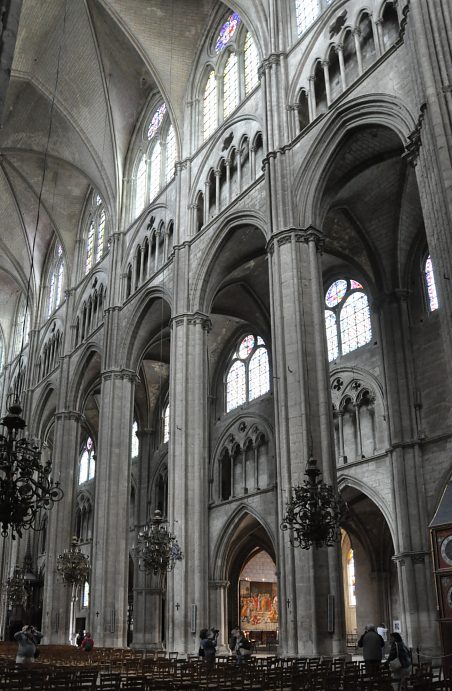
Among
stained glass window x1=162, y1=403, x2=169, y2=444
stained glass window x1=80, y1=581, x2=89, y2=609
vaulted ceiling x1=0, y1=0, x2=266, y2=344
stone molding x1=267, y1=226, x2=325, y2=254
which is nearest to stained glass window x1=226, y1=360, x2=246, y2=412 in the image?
stained glass window x1=162, y1=403, x2=169, y2=444

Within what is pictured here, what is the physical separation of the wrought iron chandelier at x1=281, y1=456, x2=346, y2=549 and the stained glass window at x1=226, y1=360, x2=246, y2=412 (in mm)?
16128

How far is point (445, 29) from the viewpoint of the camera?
44.6 ft

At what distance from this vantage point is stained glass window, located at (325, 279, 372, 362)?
78.9 feet

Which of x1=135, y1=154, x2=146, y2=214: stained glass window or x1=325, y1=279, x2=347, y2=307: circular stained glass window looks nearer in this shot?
x1=325, y1=279, x2=347, y2=307: circular stained glass window

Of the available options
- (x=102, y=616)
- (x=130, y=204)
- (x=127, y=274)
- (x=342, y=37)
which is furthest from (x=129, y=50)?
(x=102, y=616)

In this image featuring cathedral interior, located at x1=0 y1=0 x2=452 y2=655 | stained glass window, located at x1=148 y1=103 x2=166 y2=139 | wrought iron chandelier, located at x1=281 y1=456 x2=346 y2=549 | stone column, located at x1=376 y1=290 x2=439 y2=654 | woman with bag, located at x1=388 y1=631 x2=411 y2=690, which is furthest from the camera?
stained glass window, located at x1=148 y1=103 x2=166 y2=139

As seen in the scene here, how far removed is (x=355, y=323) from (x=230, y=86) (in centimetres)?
940

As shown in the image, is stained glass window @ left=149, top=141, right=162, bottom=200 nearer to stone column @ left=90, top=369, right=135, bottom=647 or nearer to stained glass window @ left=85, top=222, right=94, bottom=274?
stained glass window @ left=85, top=222, right=94, bottom=274

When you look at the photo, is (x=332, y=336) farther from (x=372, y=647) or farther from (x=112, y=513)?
(x=372, y=647)

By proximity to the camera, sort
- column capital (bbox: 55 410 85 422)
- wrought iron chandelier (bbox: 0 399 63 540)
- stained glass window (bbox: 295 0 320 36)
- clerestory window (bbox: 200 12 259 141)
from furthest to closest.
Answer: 1. column capital (bbox: 55 410 85 422)
2. clerestory window (bbox: 200 12 259 141)
3. stained glass window (bbox: 295 0 320 36)
4. wrought iron chandelier (bbox: 0 399 63 540)

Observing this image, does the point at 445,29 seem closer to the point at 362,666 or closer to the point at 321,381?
the point at 321,381

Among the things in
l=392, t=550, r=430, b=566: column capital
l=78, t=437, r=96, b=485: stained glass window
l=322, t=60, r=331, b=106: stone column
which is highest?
l=322, t=60, r=331, b=106: stone column

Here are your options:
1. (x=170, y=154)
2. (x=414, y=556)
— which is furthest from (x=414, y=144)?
(x=170, y=154)

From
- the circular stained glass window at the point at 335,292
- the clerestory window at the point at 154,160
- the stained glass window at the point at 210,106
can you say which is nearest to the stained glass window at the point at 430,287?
the circular stained glass window at the point at 335,292
